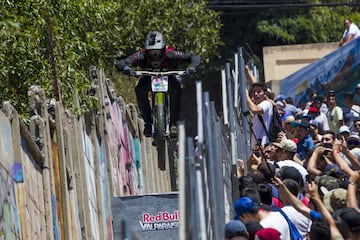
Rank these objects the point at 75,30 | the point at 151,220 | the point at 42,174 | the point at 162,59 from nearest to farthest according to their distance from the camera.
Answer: the point at 42,174 → the point at 151,220 → the point at 162,59 → the point at 75,30

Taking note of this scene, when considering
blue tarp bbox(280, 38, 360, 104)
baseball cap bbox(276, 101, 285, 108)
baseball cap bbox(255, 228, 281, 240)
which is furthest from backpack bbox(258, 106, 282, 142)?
baseball cap bbox(255, 228, 281, 240)

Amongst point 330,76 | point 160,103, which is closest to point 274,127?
point 160,103

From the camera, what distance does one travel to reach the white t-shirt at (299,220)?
1233cm

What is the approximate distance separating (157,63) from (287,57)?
2005 cm

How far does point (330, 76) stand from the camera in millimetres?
27531

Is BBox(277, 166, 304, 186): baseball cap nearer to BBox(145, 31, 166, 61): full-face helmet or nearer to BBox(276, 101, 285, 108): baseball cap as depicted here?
BBox(145, 31, 166, 61): full-face helmet

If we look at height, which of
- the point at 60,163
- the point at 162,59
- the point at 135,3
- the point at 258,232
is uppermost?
the point at 135,3

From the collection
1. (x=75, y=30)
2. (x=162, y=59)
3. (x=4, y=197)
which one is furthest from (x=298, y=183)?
(x=75, y=30)

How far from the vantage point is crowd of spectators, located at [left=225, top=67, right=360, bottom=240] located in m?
10.3

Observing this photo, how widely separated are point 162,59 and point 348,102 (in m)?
6.48

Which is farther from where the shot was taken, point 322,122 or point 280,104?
point 280,104

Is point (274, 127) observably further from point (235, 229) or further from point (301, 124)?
point (235, 229)

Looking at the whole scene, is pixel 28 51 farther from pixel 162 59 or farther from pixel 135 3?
pixel 135 3

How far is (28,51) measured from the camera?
55.2 ft
